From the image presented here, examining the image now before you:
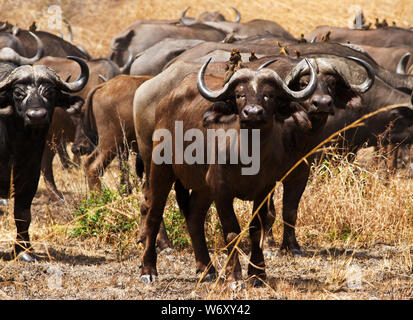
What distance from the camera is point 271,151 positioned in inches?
215

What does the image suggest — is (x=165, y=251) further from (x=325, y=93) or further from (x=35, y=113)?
(x=325, y=93)

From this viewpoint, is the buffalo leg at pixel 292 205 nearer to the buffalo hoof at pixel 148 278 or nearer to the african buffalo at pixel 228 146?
the african buffalo at pixel 228 146

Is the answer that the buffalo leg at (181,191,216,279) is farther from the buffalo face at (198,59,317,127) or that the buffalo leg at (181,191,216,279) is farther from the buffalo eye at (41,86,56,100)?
the buffalo eye at (41,86,56,100)

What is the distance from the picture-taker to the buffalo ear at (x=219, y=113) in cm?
531

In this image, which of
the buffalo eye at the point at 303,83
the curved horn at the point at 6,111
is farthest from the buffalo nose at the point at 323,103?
the curved horn at the point at 6,111

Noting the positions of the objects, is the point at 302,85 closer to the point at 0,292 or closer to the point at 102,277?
the point at 102,277

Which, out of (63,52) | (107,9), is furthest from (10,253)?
(107,9)

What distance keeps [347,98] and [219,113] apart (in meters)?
1.47

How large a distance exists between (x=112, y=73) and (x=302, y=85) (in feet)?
21.5

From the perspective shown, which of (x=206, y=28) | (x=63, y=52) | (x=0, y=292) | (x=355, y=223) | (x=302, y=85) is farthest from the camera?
(x=206, y=28)

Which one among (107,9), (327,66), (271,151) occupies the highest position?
(327,66)

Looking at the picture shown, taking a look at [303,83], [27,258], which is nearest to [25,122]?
[27,258]

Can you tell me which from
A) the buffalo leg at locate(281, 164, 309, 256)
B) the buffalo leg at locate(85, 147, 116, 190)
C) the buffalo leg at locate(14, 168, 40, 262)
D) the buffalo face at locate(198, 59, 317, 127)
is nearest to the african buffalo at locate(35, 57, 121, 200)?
the buffalo leg at locate(85, 147, 116, 190)

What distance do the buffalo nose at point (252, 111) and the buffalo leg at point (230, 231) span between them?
2.39ft
